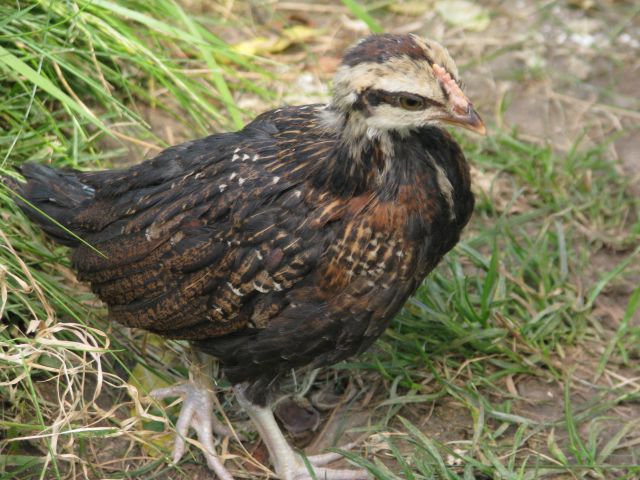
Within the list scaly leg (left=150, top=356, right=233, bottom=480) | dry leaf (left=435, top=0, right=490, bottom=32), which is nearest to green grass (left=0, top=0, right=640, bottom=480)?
scaly leg (left=150, top=356, right=233, bottom=480)

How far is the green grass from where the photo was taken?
134 inches

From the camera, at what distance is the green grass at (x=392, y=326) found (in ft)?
11.2

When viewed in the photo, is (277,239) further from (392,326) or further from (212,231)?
(392,326)

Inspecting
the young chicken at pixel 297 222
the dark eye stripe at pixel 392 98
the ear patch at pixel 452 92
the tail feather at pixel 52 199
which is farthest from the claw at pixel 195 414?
the ear patch at pixel 452 92

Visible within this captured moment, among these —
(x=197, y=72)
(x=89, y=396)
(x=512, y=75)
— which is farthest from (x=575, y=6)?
(x=89, y=396)

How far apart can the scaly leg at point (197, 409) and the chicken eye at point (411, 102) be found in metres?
1.50

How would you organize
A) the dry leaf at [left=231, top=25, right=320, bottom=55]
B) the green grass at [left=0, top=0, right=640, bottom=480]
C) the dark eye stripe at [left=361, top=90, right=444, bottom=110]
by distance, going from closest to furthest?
1. the dark eye stripe at [left=361, top=90, right=444, bottom=110]
2. the green grass at [left=0, top=0, right=640, bottom=480]
3. the dry leaf at [left=231, top=25, right=320, bottom=55]

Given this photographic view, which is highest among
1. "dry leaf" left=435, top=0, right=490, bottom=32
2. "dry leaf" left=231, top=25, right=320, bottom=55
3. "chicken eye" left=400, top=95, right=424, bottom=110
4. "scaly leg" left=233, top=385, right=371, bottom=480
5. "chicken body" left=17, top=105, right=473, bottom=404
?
"chicken eye" left=400, top=95, right=424, bottom=110

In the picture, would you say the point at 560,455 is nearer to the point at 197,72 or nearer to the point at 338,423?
the point at 338,423

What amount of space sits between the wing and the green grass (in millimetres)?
271

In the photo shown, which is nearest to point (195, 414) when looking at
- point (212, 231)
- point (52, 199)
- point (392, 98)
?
point (212, 231)

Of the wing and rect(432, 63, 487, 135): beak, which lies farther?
the wing

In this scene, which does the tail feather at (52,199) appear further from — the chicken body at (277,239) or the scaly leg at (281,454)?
the scaly leg at (281,454)

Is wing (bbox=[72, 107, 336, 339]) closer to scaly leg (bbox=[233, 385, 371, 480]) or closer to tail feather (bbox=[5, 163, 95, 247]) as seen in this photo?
tail feather (bbox=[5, 163, 95, 247])
